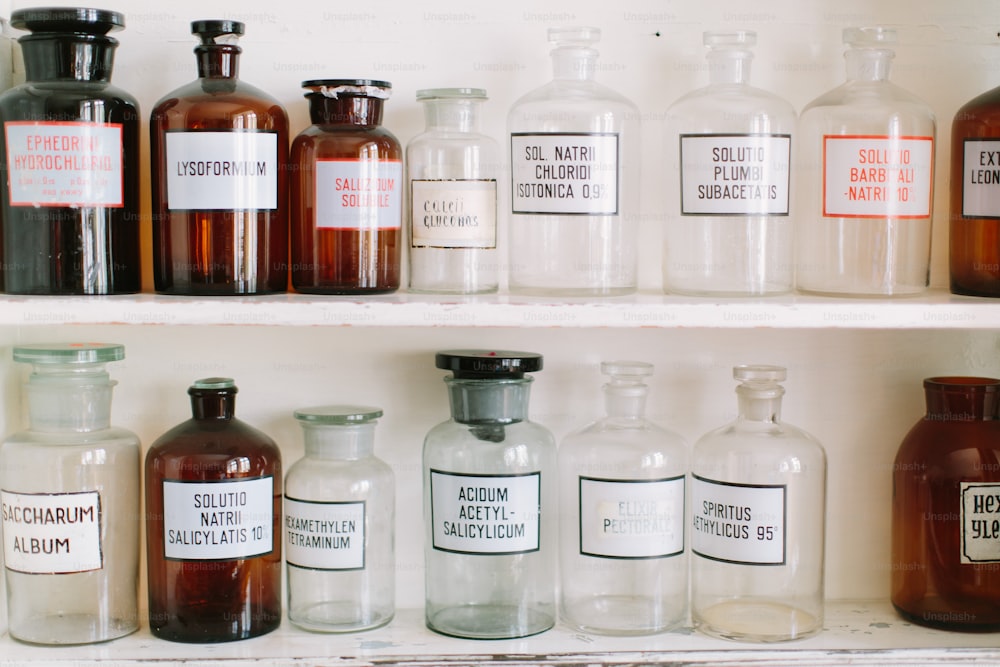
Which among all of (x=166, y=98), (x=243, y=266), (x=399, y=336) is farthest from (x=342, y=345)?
(x=166, y=98)

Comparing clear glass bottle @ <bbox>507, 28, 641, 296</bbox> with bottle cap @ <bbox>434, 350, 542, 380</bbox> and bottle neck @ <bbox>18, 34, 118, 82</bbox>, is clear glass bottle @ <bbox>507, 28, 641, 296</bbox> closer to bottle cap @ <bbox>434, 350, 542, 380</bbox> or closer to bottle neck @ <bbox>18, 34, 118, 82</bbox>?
bottle cap @ <bbox>434, 350, 542, 380</bbox>

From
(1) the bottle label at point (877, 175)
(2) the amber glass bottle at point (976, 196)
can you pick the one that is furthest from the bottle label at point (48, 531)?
(2) the amber glass bottle at point (976, 196)

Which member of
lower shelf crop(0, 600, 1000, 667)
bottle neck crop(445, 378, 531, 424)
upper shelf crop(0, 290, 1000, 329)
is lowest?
lower shelf crop(0, 600, 1000, 667)

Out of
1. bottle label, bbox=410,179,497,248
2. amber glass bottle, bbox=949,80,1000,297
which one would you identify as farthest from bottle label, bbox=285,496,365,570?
amber glass bottle, bbox=949,80,1000,297

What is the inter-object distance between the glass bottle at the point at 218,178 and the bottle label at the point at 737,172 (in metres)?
0.37

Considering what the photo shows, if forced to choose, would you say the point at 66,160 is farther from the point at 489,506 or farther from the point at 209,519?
the point at 489,506

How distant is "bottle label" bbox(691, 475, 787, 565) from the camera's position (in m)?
1.05

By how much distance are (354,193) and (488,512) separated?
31 centimetres

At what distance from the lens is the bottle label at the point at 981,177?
1.03 metres

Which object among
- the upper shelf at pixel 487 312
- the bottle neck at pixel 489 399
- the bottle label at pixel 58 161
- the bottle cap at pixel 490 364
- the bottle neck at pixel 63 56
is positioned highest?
the bottle neck at pixel 63 56

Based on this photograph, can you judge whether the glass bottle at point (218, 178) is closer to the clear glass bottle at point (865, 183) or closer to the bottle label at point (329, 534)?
the bottle label at point (329, 534)

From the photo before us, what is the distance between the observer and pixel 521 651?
104cm

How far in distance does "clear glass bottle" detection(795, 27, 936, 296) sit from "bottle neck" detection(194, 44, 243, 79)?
0.53 metres

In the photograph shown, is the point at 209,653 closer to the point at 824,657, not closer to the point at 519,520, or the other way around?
the point at 519,520
